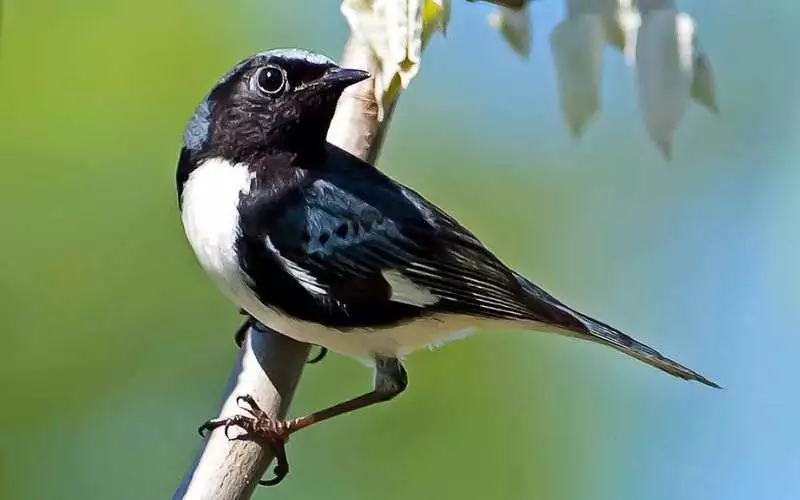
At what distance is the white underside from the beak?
0.14 meters

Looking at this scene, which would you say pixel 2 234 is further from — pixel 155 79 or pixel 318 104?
pixel 318 104

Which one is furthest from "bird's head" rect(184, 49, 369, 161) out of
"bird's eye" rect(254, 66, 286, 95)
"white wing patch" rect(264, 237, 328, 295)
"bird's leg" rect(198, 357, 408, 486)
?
"bird's leg" rect(198, 357, 408, 486)

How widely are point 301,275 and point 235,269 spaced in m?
0.07

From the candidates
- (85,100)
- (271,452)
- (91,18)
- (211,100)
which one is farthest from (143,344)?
(271,452)

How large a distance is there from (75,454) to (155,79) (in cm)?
68

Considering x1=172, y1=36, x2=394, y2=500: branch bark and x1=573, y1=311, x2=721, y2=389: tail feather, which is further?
x1=573, y1=311, x2=721, y2=389: tail feather

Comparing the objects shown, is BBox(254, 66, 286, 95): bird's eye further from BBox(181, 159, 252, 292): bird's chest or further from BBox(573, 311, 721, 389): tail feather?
BBox(573, 311, 721, 389): tail feather

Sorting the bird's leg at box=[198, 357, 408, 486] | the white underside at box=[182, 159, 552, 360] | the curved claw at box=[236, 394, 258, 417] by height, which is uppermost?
the white underside at box=[182, 159, 552, 360]

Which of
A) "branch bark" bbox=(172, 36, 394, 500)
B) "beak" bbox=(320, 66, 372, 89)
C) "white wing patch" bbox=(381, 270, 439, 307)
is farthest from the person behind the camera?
"white wing patch" bbox=(381, 270, 439, 307)

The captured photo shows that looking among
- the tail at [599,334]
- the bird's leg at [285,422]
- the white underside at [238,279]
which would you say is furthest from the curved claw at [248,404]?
the tail at [599,334]

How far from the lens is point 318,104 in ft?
3.97

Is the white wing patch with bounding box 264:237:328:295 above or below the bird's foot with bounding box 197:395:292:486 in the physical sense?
above

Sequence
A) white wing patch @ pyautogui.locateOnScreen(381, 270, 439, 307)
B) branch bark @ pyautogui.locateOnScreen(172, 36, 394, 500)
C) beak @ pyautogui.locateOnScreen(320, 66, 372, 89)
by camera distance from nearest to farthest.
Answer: branch bark @ pyautogui.locateOnScreen(172, 36, 394, 500) → beak @ pyautogui.locateOnScreen(320, 66, 372, 89) → white wing patch @ pyautogui.locateOnScreen(381, 270, 439, 307)

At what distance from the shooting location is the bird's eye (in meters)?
1.24
